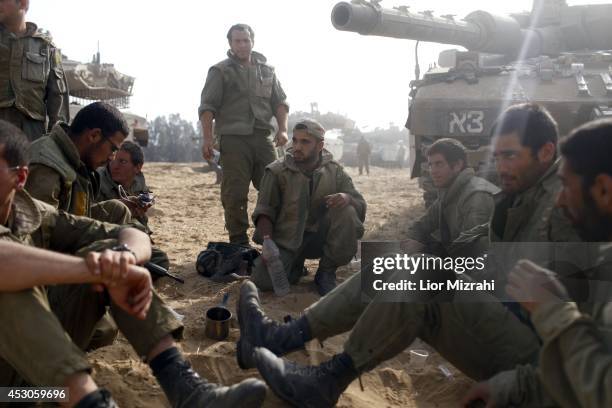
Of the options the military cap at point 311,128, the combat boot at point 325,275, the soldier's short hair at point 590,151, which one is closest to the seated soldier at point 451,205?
the combat boot at point 325,275

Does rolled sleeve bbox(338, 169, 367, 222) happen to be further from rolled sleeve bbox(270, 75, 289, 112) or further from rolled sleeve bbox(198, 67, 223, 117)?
rolled sleeve bbox(198, 67, 223, 117)

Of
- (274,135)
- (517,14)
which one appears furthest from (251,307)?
(517,14)

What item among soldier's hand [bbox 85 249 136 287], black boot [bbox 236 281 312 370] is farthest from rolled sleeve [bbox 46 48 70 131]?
soldier's hand [bbox 85 249 136 287]

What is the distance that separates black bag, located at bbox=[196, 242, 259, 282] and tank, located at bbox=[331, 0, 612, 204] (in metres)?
2.26

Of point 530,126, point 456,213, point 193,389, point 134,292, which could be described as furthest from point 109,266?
point 456,213

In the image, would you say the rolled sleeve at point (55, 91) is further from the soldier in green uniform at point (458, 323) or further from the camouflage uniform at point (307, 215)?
the soldier in green uniform at point (458, 323)

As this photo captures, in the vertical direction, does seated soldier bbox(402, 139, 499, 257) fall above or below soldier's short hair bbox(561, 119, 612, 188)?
below

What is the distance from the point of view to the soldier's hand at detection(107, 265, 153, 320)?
6.94 feet

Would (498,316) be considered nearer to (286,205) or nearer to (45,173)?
(45,173)

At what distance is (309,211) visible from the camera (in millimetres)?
4578

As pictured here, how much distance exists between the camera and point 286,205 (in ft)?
14.9

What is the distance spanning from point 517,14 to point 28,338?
24.7 ft

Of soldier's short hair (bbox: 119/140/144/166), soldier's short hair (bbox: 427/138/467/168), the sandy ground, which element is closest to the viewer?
the sandy ground

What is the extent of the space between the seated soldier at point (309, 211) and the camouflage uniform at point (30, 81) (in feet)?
5.76
